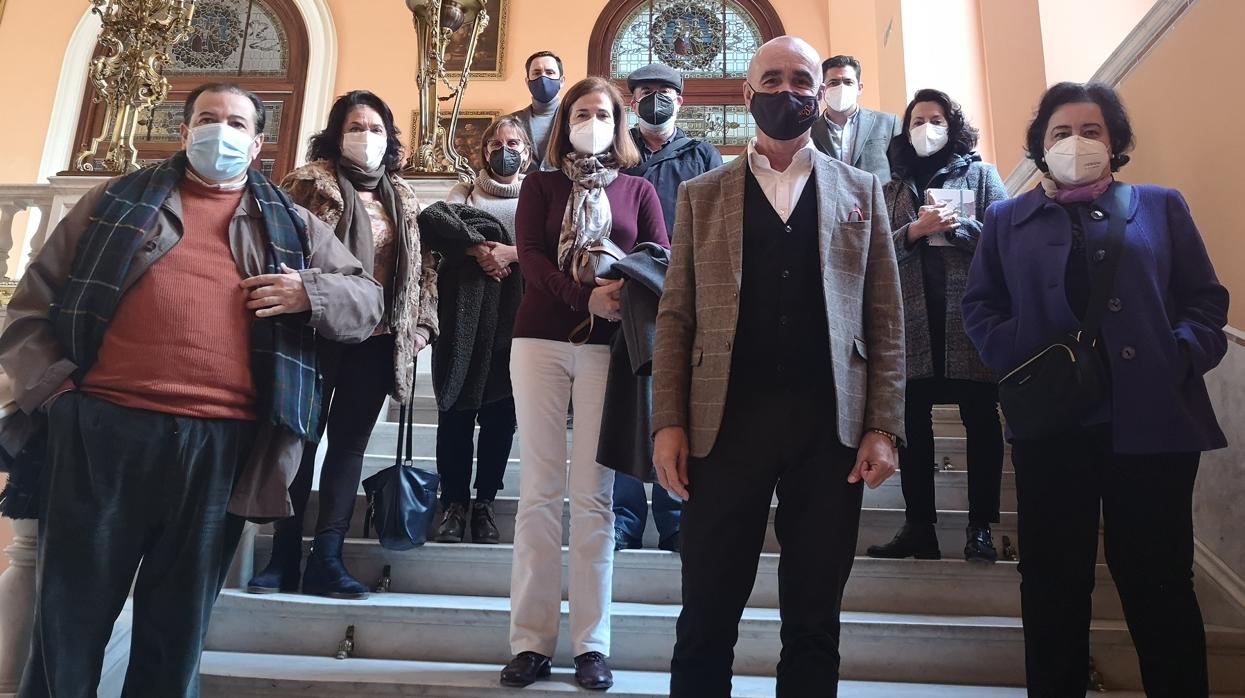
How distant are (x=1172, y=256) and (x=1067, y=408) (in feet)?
1.59

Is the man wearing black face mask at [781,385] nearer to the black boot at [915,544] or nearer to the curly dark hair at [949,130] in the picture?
the black boot at [915,544]

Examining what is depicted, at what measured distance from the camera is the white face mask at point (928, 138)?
2936mm

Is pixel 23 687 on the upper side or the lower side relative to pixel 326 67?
lower

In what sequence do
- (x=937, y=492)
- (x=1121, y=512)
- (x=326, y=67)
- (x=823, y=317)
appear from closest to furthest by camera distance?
1. (x=823, y=317)
2. (x=1121, y=512)
3. (x=937, y=492)
4. (x=326, y=67)

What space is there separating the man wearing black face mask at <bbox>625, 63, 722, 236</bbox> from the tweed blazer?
3.77ft

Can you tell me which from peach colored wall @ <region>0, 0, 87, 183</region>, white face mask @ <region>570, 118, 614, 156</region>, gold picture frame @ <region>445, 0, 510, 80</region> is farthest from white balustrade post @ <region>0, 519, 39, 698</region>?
peach colored wall @ <region>0, 0, 87, 183</region>

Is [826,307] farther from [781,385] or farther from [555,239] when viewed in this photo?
[555,239]

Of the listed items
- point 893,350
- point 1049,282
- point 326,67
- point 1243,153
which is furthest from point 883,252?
point 326,67

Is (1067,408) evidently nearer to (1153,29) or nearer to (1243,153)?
(1243,153)

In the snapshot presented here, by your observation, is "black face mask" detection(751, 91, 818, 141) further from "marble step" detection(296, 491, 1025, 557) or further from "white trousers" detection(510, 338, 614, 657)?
"marble step" detection(296, 491, 1025, 557)

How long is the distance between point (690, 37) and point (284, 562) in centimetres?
705

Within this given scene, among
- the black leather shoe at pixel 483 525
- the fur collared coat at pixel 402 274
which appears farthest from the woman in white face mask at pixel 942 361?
the fur collared coat at pixel 402 274

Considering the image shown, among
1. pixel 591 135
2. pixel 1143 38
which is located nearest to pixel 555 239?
pixel 591 135

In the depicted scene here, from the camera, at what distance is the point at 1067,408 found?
188cm
